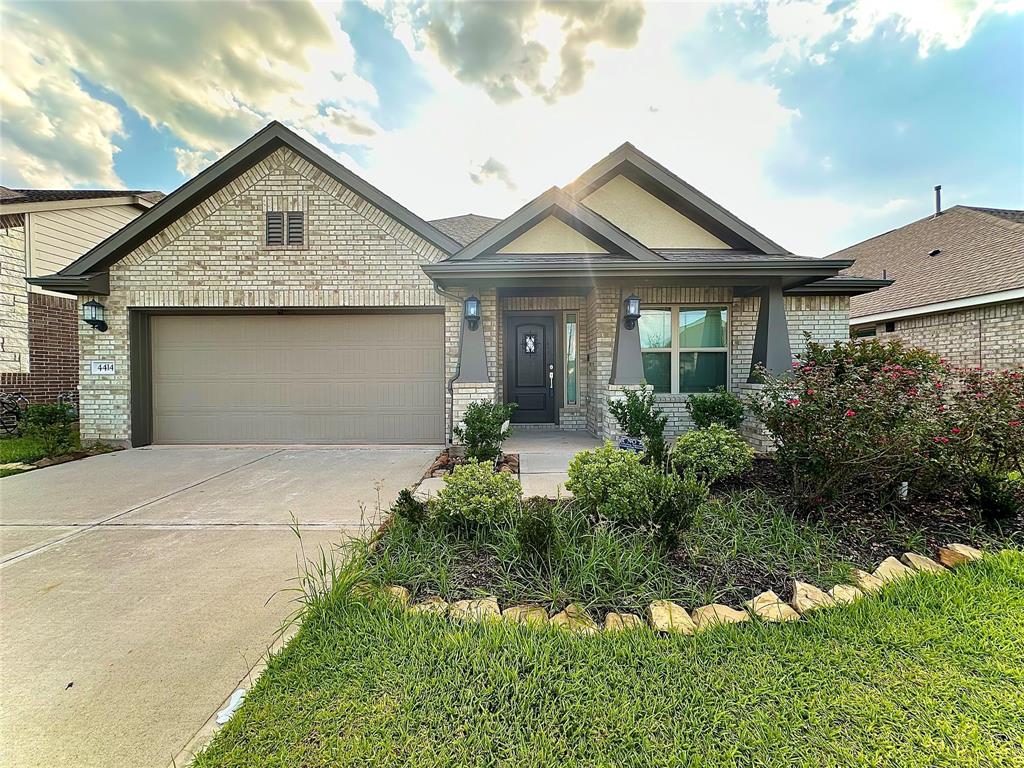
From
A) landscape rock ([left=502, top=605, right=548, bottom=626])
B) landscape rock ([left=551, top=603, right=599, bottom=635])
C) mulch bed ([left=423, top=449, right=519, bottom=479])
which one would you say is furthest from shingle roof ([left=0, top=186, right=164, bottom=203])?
landscape rock ([left=551, top=603, right=599, bottom=635])

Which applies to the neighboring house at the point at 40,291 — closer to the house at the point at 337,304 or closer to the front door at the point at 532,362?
the house at the point at 337,304

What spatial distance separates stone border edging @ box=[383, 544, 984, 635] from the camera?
233cm

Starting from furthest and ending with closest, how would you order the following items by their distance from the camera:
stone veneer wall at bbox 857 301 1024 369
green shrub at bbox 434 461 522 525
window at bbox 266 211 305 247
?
Result: stone veneer wall at bbox 857 301 1024 369, window at bbox 266 211 305 247, green shrub at bbox 434 461 522 525

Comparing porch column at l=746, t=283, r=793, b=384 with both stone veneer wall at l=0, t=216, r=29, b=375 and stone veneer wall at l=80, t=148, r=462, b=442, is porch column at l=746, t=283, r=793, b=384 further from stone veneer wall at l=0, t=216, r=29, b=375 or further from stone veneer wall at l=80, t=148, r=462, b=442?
stone veneer wall at l=0, t=216, r=29, b=375

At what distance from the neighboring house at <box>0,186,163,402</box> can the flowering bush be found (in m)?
14.4

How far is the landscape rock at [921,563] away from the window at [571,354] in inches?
243

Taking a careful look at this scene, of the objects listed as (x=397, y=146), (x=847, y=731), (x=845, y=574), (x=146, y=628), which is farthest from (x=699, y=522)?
(x=397, y=146)

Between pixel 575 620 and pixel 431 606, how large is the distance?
0.80 metres

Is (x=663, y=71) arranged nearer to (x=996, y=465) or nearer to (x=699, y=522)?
(x=996, y=465)

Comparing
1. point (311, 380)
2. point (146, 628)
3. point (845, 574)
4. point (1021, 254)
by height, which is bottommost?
point (146, 628)

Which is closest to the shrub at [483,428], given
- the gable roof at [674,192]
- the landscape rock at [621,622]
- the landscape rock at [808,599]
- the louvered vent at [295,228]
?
the landscape rock at [621,622]

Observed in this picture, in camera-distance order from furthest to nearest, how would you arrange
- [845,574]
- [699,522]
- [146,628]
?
[699,522], [845,574], [146,628]

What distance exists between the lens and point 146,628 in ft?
8.20

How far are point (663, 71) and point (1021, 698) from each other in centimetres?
968
